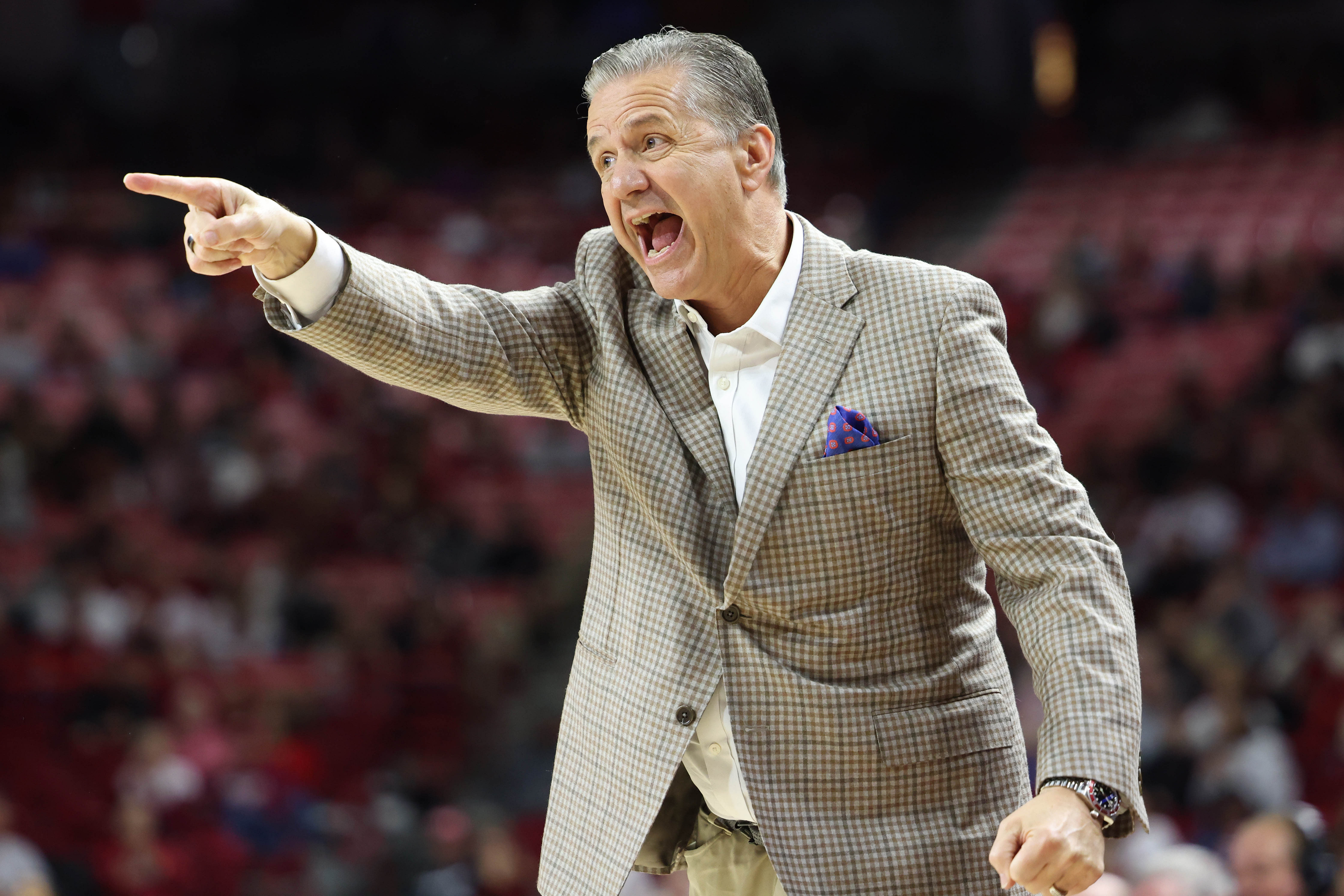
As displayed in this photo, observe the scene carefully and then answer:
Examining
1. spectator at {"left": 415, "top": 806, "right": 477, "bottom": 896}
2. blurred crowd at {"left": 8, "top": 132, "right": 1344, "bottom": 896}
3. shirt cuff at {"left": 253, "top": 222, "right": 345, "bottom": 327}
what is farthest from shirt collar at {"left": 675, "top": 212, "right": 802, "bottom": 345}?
spectator at {"left": 415, "top": 806, "right": 477, "bottom": 896}

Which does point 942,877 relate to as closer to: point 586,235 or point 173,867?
point 586,235

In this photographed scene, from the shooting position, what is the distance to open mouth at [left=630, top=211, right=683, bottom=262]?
1675mm

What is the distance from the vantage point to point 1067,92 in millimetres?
12438

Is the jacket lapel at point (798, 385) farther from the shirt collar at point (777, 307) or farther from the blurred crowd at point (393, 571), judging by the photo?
the blurred crowd at point (393, 571)

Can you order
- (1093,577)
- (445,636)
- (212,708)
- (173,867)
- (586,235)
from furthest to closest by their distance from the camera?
(445,636) < (212,708) < (173,867) < (586,235) < (1093,577)

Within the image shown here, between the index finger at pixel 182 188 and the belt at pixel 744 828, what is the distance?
0.88 m

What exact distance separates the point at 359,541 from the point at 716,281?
19.5ft

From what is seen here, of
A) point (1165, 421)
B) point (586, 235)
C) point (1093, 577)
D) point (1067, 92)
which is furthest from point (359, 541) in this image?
point (1067, 92)

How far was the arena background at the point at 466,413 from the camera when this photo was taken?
5.57 meters

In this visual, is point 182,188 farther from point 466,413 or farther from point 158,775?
point 466,413

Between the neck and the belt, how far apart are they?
566mm

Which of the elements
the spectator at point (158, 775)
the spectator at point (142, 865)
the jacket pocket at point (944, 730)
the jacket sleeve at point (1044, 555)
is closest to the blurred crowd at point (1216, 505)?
the jacket pocket at point (944, 730)

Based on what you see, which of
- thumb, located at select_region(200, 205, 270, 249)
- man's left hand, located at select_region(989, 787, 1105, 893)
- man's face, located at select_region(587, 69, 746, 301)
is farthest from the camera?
man's face, located at select_region(587, 69, 746, 301)

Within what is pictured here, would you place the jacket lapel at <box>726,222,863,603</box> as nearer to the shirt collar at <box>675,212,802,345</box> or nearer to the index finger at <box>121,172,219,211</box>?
the shirt collar at <box>675,212,802,345</box>
